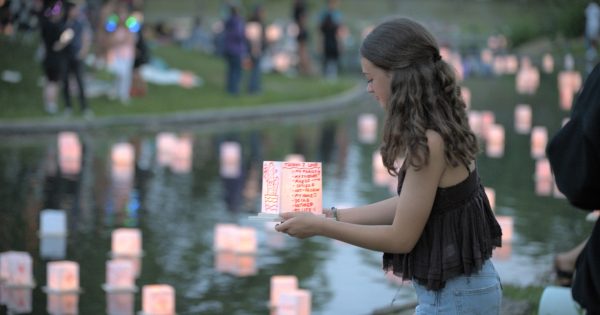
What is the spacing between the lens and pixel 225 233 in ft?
35.2

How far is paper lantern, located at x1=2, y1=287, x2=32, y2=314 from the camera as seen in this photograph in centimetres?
862

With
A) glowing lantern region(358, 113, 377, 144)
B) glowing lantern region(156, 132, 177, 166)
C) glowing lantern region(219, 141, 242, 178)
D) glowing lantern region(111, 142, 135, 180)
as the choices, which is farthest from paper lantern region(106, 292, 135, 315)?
glowing lantern region(358, 113, 377, 144)

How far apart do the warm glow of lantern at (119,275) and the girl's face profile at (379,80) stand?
5.00 metres

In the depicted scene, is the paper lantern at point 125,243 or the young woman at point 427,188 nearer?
the young woman at point 427,188

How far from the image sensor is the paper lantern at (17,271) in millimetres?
9141

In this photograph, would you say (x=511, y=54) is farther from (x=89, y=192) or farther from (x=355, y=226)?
(x=355, y=226)

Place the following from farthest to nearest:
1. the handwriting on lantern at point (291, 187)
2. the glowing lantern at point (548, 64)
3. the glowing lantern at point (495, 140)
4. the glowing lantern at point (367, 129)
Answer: the glowing lantern at point (548, 64) → the glowing lantern at point (367, 129) → the glowing lantern at point (495, 140) → the handwriting on lantern at point (291, 187)

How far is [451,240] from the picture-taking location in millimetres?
4465

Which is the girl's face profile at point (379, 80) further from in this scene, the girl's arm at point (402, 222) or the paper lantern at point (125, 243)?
the paper lantern at point (125, 243)

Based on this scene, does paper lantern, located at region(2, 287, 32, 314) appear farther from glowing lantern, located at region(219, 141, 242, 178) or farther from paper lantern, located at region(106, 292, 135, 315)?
glowing lantern, located at region(219, 141, 242, 178)

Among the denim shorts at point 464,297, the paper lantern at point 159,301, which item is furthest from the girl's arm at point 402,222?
the paper lantern at point 159,301

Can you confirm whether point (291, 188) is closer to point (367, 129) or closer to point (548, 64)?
point (367, 129)

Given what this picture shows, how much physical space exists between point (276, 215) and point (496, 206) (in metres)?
9.10

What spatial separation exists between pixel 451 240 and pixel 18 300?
5101 mm
